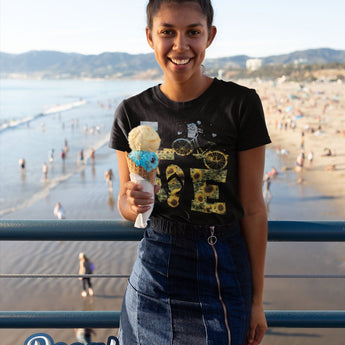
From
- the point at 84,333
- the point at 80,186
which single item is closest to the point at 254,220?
the point at 84,333

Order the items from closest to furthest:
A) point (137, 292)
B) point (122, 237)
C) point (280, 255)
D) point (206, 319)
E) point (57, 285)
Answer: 1. point (206, 319)
2. point (137, 292)
3. point (122, 237)
4. point (57, 285)
5. point (280, 255)

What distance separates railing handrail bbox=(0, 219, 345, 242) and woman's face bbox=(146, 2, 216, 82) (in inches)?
28.2

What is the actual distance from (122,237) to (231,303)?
579mm

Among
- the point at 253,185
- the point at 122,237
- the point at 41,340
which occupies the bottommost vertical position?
the point at 41,340

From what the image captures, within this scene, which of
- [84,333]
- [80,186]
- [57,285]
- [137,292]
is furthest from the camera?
[80,186]

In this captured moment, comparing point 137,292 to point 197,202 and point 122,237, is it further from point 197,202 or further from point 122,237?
point 197,202

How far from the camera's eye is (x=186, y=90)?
152 cm

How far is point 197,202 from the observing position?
148 centimetres

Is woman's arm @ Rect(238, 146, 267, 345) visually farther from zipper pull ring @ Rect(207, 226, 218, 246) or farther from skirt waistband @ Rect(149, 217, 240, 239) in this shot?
zipper pull ring @ Rect(207, 226, 218, 246)

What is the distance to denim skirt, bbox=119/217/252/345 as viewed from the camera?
1.41 m

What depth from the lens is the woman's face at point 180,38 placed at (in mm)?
1434

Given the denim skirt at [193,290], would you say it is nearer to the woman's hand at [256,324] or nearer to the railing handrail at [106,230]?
the woman's hand at [256,324]

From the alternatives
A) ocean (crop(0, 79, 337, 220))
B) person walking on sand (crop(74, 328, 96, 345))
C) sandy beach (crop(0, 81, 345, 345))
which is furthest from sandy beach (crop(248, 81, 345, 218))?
person walking on sand (crop(74, 328, 96, 345))

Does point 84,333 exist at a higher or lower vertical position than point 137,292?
lower
